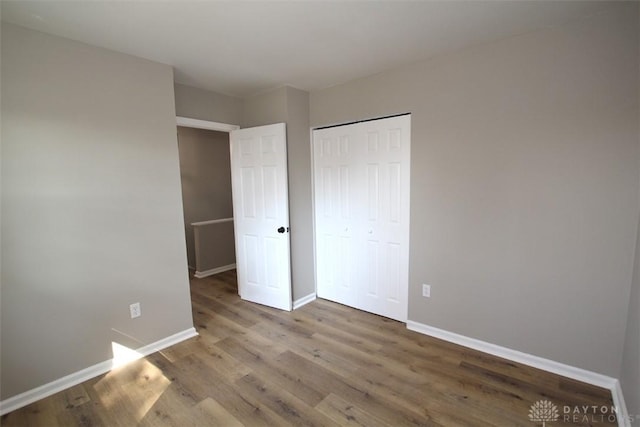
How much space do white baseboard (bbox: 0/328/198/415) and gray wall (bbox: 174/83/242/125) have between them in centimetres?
216

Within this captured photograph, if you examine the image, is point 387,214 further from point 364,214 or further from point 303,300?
point 303,300

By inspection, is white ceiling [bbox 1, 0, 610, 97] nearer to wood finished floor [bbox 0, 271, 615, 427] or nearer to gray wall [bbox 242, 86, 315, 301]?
gray wall [bbox 242, 86, 315, 301]

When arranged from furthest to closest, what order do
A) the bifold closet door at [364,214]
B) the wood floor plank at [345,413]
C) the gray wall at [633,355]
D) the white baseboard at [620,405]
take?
1. the bifold closet door at [364,214]
2. the wood floor plank at [345,413]
3. the white baseboard at [620,405]
4. the gray wall at [633,355]

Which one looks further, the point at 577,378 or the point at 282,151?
the point at 282,151

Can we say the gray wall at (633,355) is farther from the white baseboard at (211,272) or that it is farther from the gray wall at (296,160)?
the white baseboard at (211,272)

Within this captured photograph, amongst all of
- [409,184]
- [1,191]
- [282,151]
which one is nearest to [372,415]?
[409,184]

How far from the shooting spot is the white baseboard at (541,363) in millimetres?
1850

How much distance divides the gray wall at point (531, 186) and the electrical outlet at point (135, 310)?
2391 mm

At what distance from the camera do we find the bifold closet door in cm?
285

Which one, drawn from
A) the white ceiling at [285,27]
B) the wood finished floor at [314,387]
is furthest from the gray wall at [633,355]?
the white ceiling at [285,27]

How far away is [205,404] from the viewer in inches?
75.7

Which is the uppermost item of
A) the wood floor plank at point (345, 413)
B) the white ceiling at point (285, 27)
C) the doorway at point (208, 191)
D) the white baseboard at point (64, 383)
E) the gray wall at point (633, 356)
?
the white ceiling at point (285, 27)

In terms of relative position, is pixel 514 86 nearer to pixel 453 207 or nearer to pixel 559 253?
pixel 453 207

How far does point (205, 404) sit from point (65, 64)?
2.44 m
